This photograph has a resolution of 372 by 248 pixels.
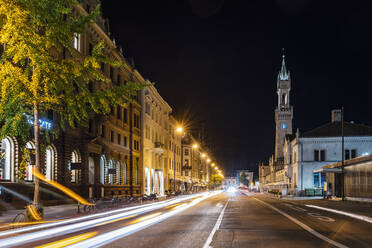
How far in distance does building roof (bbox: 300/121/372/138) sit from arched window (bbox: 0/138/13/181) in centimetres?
5340

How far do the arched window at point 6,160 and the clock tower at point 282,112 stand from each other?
89.4m

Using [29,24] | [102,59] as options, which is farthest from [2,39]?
[102,59]

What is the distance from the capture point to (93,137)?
3522 cm

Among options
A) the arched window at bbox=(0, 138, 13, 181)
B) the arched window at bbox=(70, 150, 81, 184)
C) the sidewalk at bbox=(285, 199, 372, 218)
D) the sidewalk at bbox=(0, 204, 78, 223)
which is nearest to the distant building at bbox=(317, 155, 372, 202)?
the sidewalk at bbox=(285, 199, 372, 218)

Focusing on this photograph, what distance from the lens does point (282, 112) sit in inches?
4717

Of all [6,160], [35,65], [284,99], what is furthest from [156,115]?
[284,99]

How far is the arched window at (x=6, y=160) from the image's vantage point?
80.1ft

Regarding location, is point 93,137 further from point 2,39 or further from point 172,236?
point 172,236

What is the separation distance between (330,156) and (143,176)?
1274 inches

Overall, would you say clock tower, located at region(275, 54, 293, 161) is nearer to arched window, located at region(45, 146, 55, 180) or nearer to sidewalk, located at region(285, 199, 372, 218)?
sidewalk, located at region(285, 199, 372, 218)

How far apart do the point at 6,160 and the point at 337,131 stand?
56063 mm

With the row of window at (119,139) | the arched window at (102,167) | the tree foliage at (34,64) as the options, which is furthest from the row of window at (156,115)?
the tree foliage at (34,64)

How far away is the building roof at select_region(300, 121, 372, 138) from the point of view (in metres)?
64.5

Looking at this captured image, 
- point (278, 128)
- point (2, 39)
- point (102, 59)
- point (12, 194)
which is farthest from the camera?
point (278, 128)
